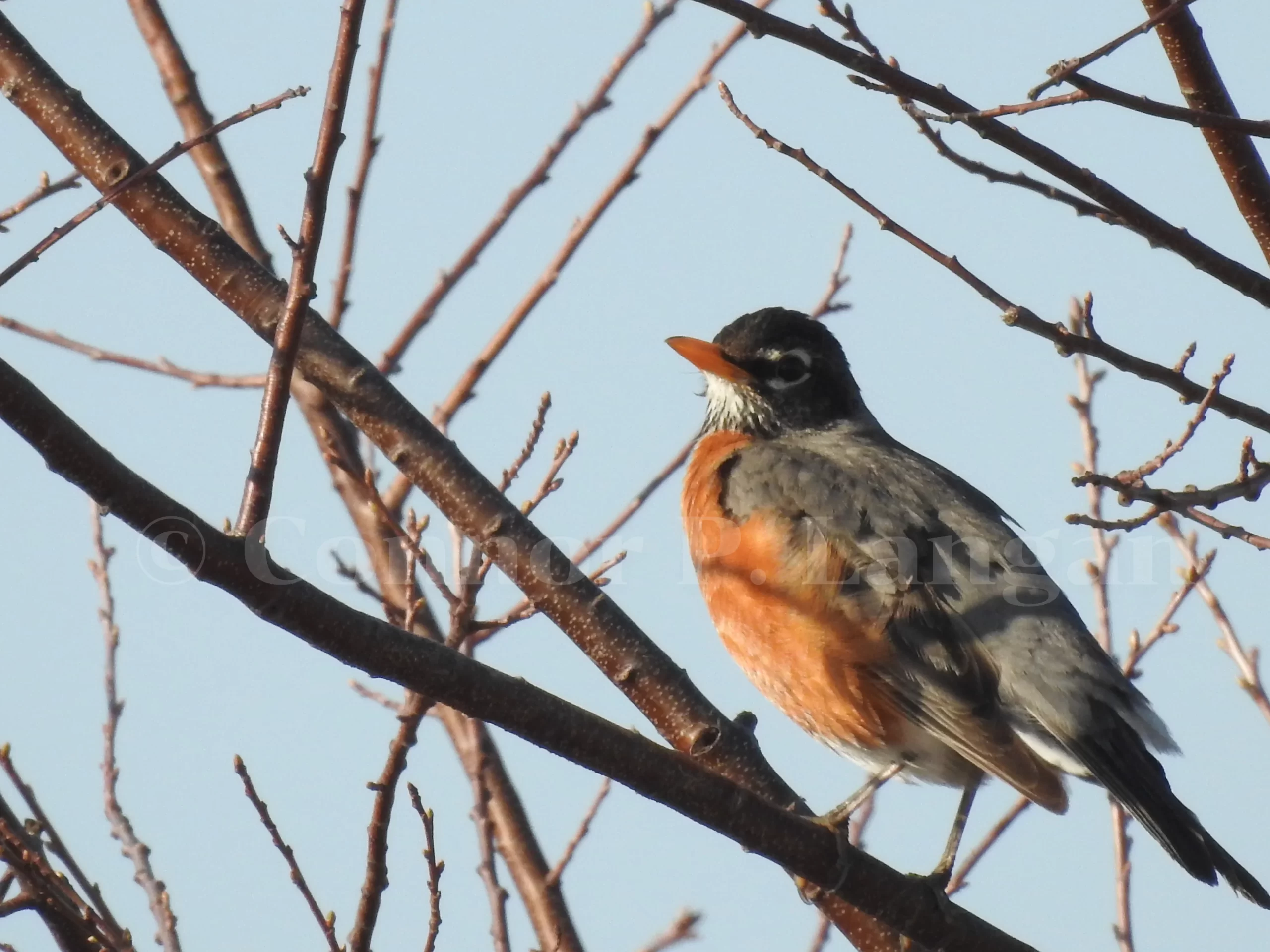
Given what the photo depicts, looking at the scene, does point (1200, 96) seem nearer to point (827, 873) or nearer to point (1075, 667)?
point (827, 873)

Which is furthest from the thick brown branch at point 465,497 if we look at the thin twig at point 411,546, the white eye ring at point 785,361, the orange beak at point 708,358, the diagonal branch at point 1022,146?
the white eye ring at point 785,361

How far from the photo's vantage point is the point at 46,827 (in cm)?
356

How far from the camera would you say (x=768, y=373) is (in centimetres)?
730

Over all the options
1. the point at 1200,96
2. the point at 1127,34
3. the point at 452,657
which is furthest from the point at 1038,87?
the point at 452,657

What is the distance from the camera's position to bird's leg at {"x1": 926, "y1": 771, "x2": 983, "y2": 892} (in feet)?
16.3

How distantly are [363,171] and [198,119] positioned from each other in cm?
68

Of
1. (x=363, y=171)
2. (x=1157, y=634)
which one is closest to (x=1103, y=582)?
(x=1157, y=634)

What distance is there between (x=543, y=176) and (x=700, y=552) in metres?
1.66

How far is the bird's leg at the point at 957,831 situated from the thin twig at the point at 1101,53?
258 centimetres

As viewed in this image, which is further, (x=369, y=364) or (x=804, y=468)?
(x=804, y=468)

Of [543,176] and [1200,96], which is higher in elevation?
[543,176]

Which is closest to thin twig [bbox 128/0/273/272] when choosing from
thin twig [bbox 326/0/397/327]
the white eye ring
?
thin twig [bbox 326/0/397/327]

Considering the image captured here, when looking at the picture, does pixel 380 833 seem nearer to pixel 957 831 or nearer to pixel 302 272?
pixel 302 272

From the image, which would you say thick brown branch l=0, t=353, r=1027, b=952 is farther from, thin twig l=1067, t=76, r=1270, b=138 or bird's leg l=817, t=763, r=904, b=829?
thin twig l=1067, t=76, r=1270, b=138
